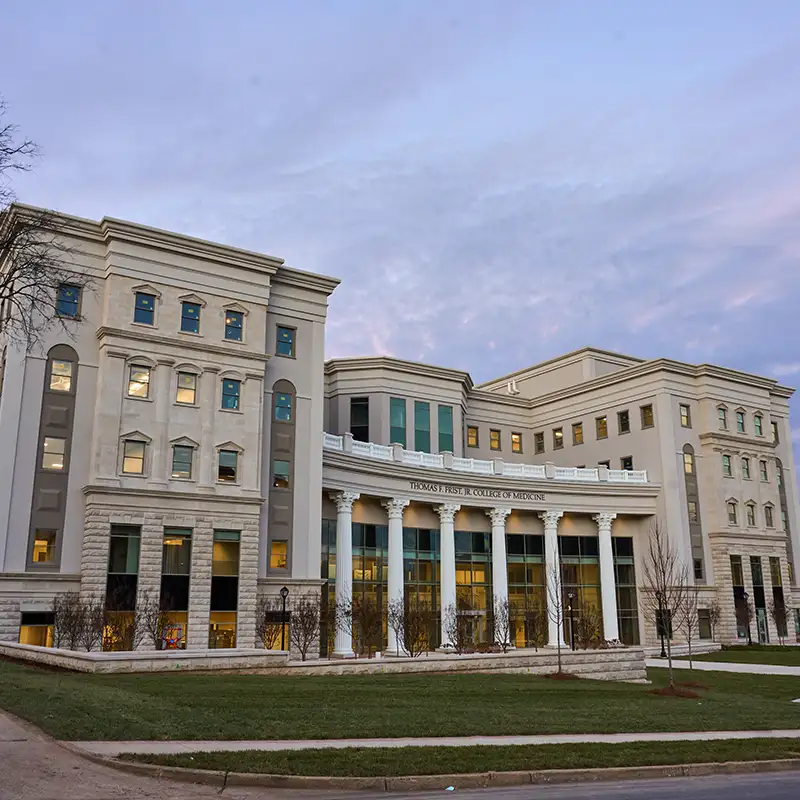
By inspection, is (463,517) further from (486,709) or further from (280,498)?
(486,709)

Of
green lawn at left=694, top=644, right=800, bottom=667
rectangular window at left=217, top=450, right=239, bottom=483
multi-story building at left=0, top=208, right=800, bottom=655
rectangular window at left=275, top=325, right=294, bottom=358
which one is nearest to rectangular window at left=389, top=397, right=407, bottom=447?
multi-story building at left=0, top=208, right=800, bottom=655

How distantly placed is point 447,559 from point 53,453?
26.4 metres

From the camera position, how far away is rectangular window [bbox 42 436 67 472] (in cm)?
4028

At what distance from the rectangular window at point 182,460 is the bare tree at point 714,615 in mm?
39901

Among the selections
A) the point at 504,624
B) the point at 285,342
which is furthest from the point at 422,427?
the point at 285,342

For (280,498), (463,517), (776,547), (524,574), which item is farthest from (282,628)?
(776,547)

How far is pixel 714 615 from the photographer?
61.2 metres

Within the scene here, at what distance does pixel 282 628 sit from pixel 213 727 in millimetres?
26856

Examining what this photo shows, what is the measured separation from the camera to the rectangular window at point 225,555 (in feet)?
139

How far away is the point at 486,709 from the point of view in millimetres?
21312

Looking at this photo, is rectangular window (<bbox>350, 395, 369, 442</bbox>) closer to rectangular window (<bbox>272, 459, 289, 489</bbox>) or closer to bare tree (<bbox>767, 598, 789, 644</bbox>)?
rectangular window (<bbox>272, 459, 289, 489</bbox>)

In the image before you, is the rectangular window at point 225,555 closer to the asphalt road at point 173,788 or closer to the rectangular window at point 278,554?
the rectangular window at point 278,554

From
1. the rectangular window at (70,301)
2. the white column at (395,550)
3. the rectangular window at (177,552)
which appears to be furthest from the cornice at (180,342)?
the white column at (395,550)

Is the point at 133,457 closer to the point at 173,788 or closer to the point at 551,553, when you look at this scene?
the point at 173,788
